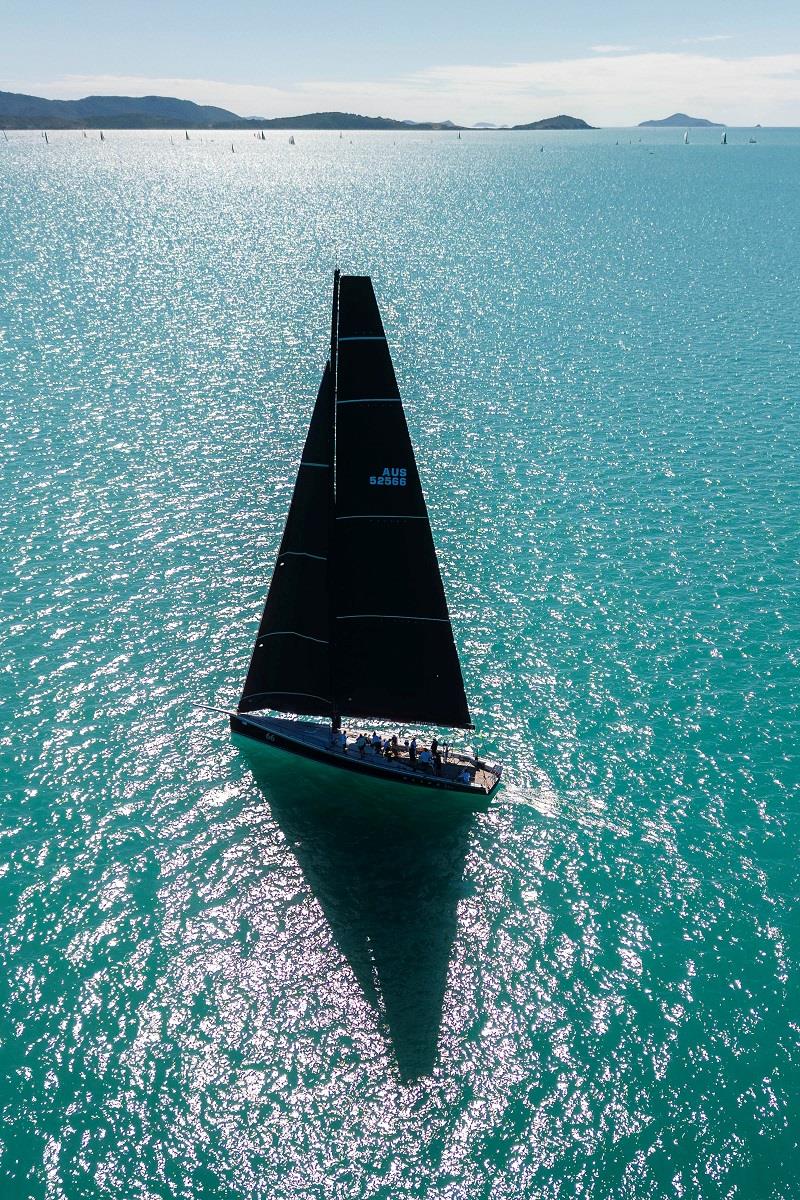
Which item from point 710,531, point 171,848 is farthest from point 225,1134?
point 710,531

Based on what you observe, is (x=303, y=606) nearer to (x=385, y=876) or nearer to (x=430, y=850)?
(x=430, y=850)

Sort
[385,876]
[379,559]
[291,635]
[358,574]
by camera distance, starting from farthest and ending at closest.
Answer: [291,635] < [358,574] < [379,559] < [385,876]

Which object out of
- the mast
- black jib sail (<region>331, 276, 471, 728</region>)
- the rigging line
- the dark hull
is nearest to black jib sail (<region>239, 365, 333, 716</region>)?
the rigging line

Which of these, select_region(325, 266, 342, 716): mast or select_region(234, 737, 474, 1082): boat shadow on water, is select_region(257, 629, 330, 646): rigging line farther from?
select_region(234, 737, 474, 1082): boat shadow on water

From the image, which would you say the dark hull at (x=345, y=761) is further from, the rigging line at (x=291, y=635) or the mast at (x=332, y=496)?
the rigging line at (x=291, y=635)

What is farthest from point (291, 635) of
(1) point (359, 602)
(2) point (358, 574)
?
(2) point (358, 574)
